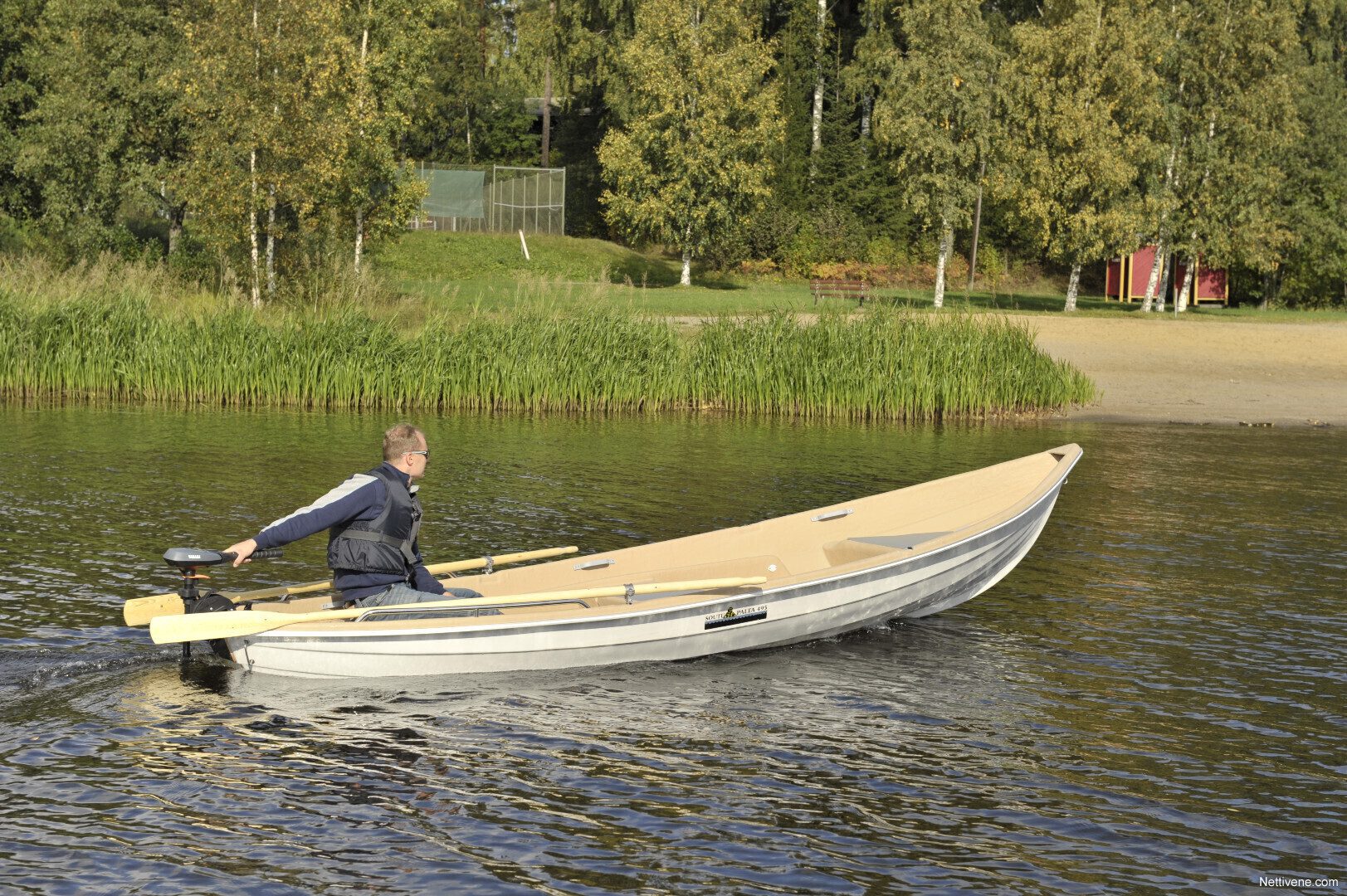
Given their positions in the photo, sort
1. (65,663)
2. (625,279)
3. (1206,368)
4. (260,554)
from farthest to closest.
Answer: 1. (625,279)
2. (1206,368)
3. (65,663)
4. (260,554)

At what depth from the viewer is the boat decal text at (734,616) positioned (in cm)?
951

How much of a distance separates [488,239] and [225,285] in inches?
1030

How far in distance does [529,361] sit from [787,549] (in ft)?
41.2

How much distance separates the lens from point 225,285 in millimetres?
28422

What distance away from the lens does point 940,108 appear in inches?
1703

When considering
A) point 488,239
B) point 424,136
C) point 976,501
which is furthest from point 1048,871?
point 424,136

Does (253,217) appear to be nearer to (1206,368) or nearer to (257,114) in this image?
(257,114)

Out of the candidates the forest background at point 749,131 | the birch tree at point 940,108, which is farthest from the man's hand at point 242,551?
the birch tree at point 940,108

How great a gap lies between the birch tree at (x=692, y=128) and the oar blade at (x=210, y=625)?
137 ft

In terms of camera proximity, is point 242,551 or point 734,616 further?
point 734,616

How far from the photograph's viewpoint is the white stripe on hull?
856 centimetres

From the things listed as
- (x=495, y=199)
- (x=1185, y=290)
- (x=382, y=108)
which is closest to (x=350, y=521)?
(x=382, y=108)

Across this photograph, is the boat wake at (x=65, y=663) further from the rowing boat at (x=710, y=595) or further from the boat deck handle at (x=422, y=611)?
the boat deck handle at (x=422, y=611)

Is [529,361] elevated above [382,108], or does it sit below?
below
